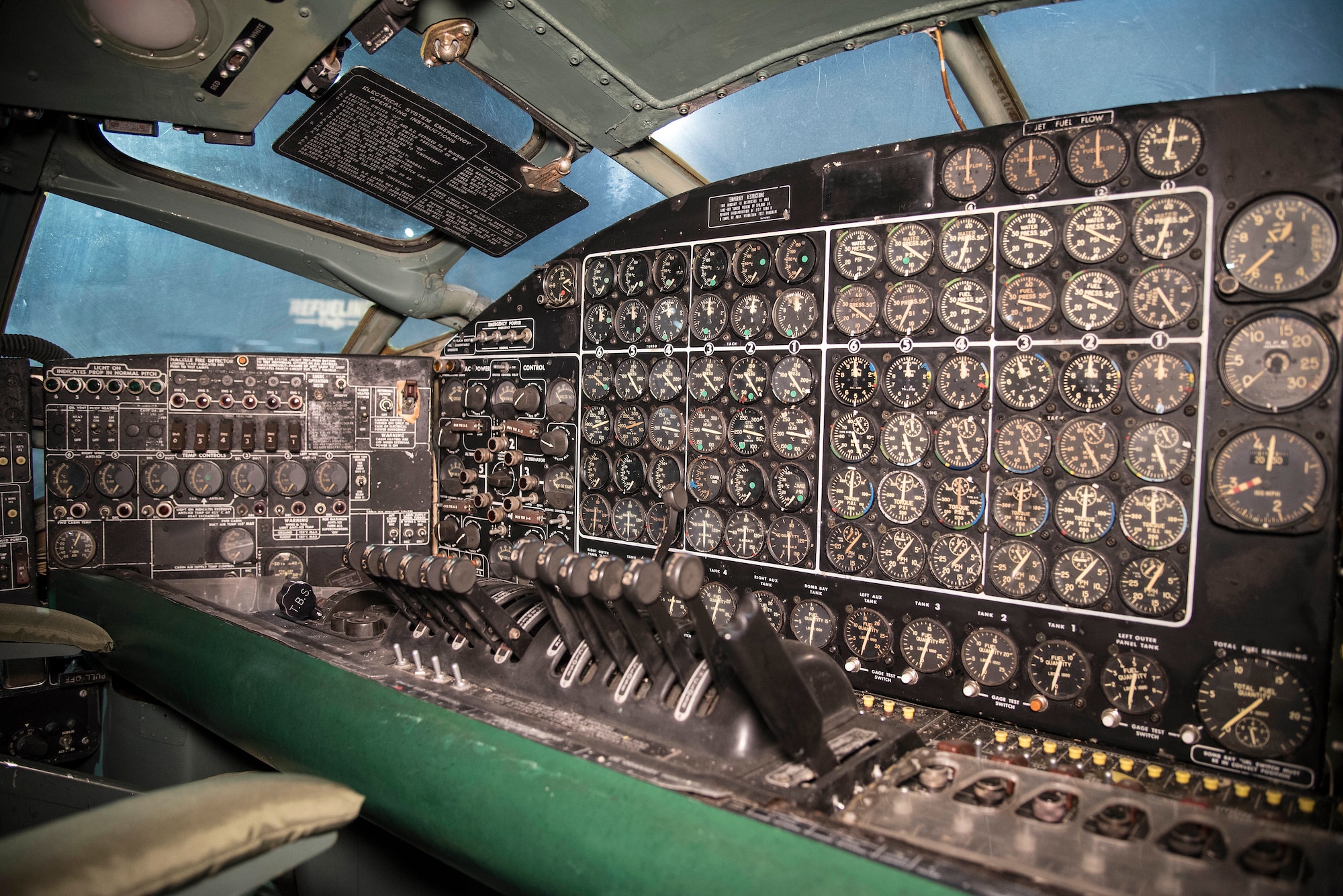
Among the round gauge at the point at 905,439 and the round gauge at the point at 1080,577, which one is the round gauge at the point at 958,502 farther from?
the round gauge at the point at 1080,577

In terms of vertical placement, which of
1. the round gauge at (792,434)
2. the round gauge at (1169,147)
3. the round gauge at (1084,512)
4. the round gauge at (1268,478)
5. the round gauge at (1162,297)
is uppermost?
the round gauge at (1169,147)

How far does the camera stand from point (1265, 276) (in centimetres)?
237

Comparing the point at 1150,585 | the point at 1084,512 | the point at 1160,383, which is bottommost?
the point at 1150,585

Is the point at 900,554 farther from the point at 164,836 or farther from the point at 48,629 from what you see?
the point at 48,629

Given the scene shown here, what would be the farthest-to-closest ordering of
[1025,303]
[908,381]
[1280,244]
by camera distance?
[908,381] < [1025,303] < [1280,244]

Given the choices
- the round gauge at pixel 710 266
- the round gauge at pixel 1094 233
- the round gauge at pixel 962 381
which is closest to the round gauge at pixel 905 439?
the round gauge at pixel 962 381

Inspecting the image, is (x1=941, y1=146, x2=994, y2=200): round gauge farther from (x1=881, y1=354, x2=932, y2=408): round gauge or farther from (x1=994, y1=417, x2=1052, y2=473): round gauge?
(x1=994, y1=417, x2=1052, y2=473): round gauge

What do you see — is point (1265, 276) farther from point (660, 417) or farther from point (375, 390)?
point (375, 390)

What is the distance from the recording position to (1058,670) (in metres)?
2.69

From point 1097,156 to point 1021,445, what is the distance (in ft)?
3.33

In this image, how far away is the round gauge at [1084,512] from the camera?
104 inches

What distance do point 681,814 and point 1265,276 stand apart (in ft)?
7.65

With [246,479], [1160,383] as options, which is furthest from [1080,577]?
[246,479]

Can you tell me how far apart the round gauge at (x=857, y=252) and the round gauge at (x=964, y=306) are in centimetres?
33
